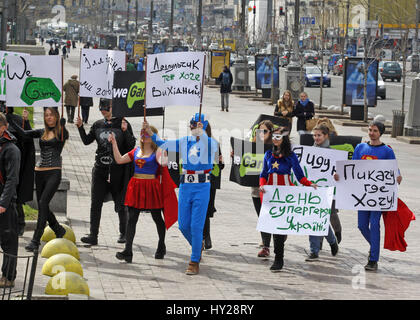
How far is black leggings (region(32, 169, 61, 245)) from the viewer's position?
35.1ft

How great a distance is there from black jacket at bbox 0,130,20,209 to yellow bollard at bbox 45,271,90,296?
98cm

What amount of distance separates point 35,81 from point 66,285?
4866mm

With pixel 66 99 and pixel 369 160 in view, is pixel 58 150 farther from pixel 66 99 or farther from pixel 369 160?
pixel 66 99

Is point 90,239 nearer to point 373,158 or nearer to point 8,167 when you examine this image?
point 8,167

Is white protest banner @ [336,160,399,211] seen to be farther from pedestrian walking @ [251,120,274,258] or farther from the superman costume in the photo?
pedestrian walking @ [251,120,274,258]

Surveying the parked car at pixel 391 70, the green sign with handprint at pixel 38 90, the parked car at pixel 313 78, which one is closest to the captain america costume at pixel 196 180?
the green sign with handprint at pixel 38 90

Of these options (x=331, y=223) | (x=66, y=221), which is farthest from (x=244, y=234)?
(x=66, y=221)

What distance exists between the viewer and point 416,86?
25.1 metres

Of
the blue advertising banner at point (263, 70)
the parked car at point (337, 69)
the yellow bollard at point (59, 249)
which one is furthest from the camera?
the parked car at point (337, 69)

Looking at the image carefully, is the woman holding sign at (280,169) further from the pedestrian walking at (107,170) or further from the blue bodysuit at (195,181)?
the pedestrian walking at (107,170)

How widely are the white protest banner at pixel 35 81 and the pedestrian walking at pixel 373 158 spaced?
4.07 meters

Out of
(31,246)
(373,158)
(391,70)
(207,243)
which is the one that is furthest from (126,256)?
(391,70)

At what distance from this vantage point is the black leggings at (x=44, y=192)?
10695 millimetres

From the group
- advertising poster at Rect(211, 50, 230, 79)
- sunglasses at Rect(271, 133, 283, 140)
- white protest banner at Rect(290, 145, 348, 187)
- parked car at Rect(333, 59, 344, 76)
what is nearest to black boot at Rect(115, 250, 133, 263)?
sunglasses at Rect(271, 133, 283, 140)
